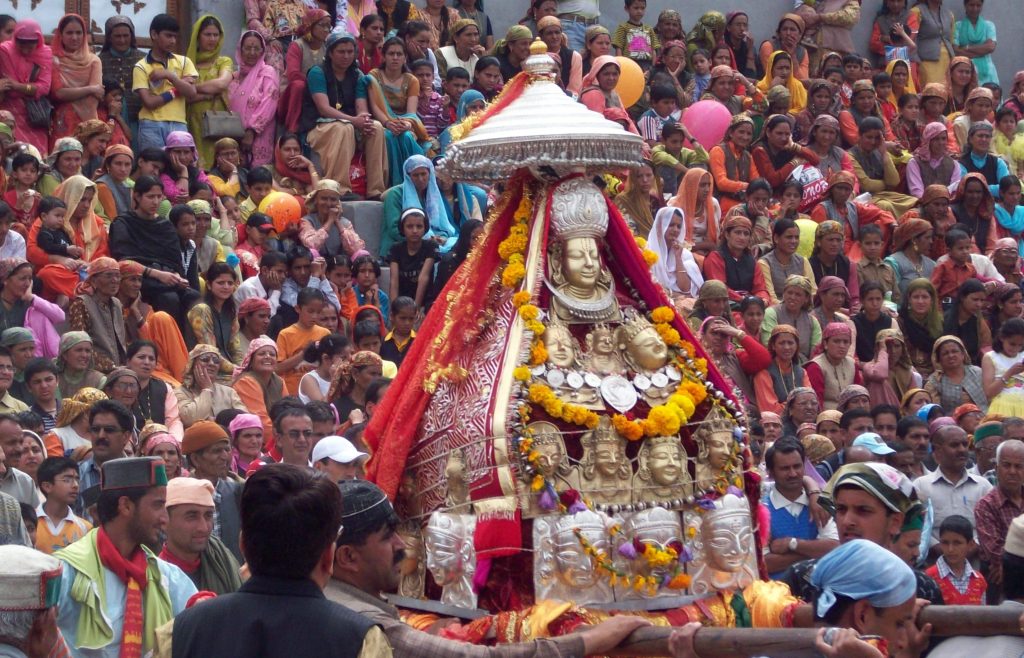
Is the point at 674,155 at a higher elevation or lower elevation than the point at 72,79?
lower

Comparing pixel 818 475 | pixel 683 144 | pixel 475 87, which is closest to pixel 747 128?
pixel 683 144

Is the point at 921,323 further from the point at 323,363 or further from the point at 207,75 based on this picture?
the point at 207,75

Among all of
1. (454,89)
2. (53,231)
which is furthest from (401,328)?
(454,89)

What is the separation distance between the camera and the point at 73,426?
10.3m

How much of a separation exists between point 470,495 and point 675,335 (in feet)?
3.63

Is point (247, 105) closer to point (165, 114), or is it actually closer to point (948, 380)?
point (165, 114)

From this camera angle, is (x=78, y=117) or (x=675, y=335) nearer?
(x=675, y=335)

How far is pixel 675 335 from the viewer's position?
26.3 ft

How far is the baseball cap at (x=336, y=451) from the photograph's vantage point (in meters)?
8.75

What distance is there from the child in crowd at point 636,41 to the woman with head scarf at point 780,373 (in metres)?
5.83

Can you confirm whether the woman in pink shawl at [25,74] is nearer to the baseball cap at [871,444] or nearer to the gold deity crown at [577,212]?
the baseball cap at [871,444]

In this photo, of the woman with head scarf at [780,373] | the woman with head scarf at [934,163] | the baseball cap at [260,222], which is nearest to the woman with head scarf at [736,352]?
the woman with head scarf at [780,373]

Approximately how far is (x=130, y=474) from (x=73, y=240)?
6475 mm

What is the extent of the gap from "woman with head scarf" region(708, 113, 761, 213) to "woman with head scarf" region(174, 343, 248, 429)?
668 cm
